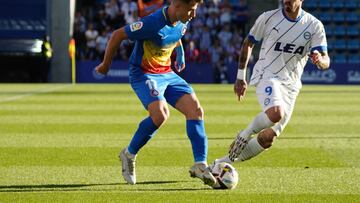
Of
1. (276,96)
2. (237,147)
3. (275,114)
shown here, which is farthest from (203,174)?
(276,96)

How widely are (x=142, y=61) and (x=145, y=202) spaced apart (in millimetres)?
1809

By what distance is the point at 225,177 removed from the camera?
8164 mm

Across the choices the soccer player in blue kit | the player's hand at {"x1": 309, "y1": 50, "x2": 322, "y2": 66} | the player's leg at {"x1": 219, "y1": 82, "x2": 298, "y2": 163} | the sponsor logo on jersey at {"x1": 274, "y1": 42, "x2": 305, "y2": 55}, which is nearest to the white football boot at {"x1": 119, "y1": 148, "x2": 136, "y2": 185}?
the soccer player in blue kit

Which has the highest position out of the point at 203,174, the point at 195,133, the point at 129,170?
the point at 195,133

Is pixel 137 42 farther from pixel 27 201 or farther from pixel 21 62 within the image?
pixel 21 62

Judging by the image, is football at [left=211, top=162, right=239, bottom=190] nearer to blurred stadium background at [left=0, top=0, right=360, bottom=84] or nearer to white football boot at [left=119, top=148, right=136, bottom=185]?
white football boot at [left=119, top=148, right=136, bottom=185]

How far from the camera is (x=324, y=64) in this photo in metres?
8.41

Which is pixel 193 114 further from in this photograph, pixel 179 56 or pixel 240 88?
pixel 179 56

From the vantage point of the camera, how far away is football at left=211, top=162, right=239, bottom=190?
8125 mm

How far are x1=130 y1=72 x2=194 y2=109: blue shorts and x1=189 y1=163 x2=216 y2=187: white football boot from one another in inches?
26.1

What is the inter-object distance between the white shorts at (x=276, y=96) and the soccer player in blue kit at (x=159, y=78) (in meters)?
0.60

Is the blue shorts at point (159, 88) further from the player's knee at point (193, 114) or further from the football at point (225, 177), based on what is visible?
the football at point (225, 177)

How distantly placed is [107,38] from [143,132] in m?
26.9

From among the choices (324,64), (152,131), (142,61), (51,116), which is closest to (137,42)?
(142,61)
